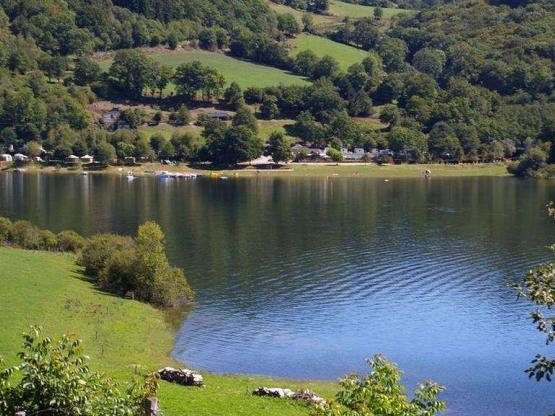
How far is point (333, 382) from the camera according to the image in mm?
40625

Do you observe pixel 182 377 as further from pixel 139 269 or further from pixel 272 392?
pixel 139 269

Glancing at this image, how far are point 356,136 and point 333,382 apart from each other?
15401 cm

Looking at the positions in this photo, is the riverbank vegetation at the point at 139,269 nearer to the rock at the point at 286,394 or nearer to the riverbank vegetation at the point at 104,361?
the riverbank vegetation at the point at 104,361

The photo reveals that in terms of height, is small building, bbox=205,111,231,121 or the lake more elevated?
small building, bbox=205,111,231,121

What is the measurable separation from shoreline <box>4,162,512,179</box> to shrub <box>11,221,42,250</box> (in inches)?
3746

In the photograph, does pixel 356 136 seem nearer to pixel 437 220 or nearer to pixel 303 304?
pixel 437 220

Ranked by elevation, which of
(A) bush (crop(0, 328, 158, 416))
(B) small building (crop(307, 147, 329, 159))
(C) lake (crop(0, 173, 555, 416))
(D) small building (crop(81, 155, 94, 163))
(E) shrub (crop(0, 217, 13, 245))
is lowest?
(C) lake (crop(0, 173, 555, 416))

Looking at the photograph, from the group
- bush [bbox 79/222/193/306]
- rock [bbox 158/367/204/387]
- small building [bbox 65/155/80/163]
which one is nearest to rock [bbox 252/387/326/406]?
rock [bbox 158/367/204/387]

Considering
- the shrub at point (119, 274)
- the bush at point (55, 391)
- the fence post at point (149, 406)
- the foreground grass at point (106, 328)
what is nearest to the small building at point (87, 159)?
the foreground grass at point (106, 328)

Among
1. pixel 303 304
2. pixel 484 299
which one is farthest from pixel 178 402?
pixel 484 299

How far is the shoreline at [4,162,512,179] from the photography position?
167m

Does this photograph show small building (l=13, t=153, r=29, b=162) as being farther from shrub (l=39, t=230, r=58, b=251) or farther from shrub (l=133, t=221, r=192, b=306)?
shrub (l=133, t=221, r=192, b=306)

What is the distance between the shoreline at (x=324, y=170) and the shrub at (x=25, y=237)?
9514cm

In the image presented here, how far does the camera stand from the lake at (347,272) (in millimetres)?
44406
